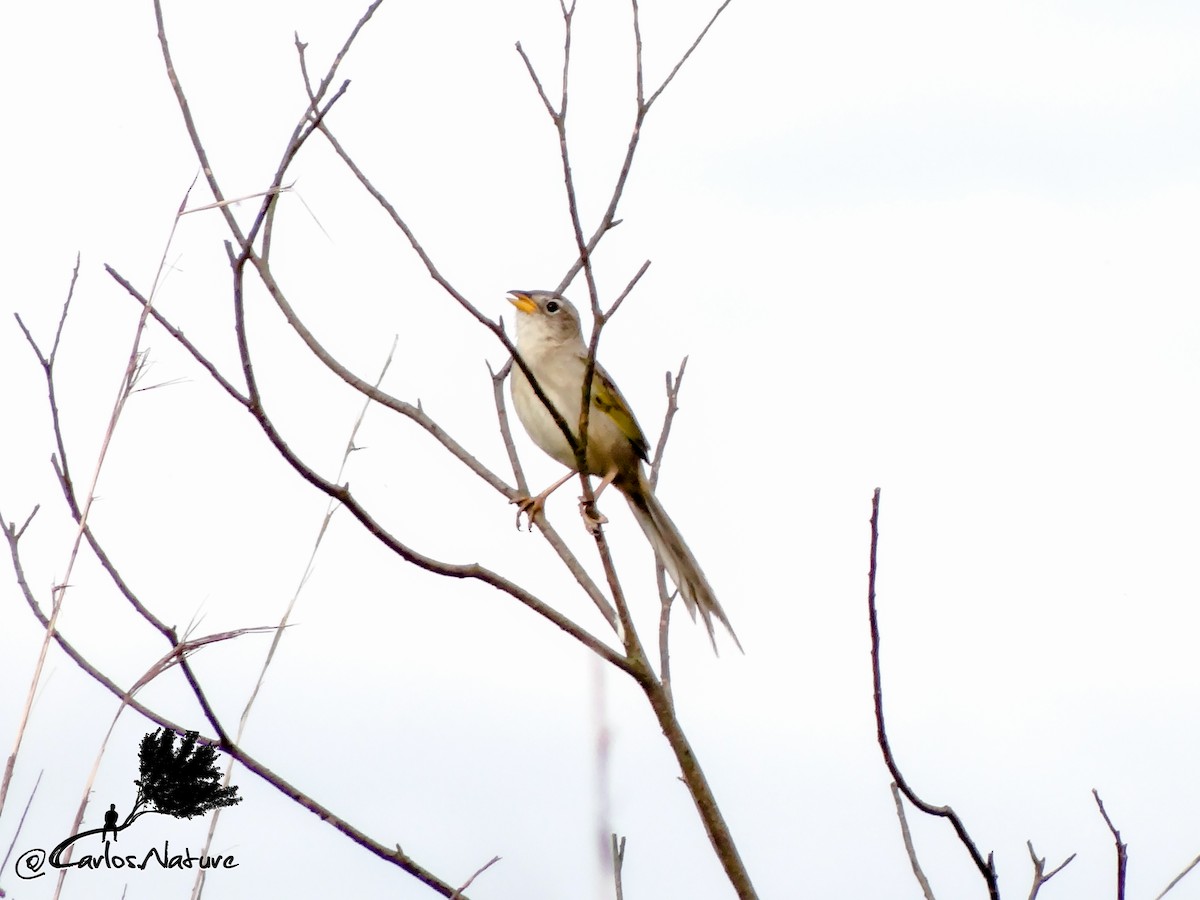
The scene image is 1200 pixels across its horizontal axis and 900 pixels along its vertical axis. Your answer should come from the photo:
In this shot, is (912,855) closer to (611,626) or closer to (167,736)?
(611,626)

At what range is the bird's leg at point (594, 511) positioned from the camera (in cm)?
293

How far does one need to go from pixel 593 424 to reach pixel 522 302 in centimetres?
81

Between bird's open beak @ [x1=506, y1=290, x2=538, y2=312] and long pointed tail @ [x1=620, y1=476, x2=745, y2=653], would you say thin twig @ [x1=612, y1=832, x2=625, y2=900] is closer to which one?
long pointed tail @ [x1=620, y1=476, x2=745, y2=653]

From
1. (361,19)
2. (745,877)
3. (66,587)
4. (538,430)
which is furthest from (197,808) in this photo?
(538,430)

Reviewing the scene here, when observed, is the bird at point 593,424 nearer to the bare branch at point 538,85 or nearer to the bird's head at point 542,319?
the bird's head at point 542,319

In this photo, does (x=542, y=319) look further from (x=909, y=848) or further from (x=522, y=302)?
(x=909, y=848)

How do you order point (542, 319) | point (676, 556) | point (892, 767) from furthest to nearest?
point (542, 319)
point (676, 556)
point (892, 767)

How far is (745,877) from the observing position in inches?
105

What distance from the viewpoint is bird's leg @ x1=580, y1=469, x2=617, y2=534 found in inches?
115

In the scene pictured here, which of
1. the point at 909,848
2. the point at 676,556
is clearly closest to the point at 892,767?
the point at 909,848

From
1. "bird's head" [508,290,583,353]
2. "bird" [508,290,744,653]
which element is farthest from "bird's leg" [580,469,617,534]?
"bird's head" [508,290,583,353]

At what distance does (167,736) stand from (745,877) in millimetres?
1314

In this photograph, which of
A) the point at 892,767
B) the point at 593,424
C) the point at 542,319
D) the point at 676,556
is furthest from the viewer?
the point at 542,319

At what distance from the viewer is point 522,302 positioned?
20.3 ft
